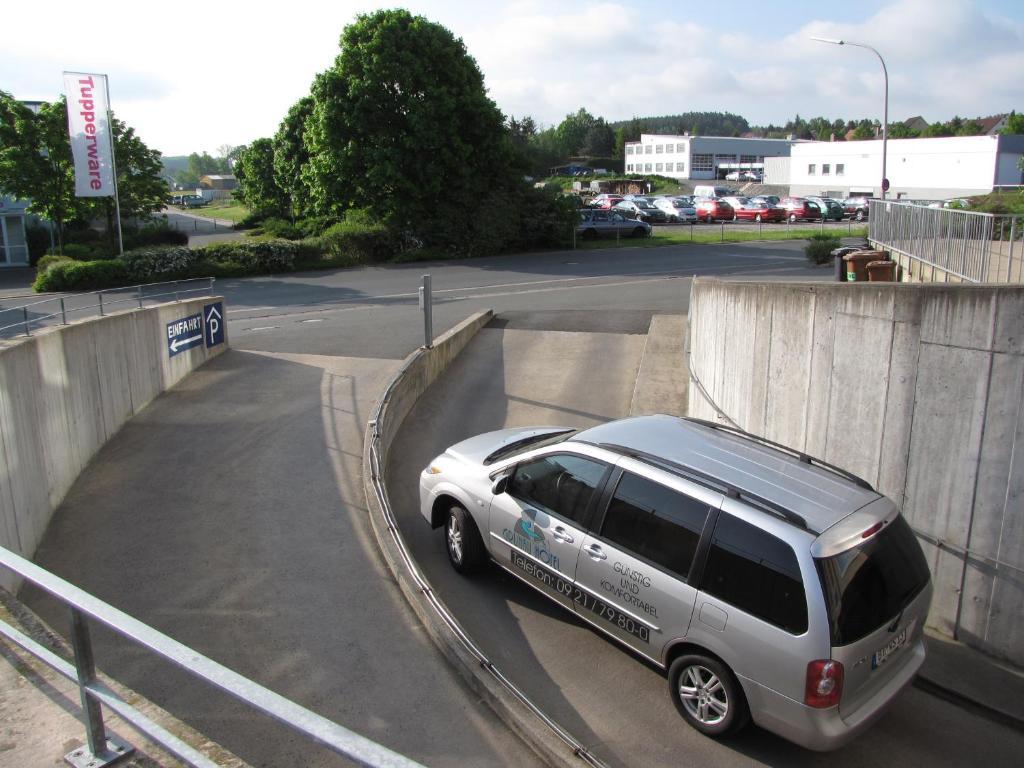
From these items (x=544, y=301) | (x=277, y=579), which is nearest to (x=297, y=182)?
(x=544, y=301)

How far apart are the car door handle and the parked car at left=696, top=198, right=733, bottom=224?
47.4 metres

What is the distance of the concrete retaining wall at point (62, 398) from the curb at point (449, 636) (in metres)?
3.00

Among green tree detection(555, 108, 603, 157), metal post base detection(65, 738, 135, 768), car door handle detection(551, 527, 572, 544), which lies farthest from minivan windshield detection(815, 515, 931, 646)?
green tree detection(555, 108, 603, 157)

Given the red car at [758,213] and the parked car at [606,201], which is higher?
the parked car at [606,201]

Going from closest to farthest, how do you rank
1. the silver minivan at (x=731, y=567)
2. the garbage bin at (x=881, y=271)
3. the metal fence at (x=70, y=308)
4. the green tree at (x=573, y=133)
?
the silver minivan at (x=731, y=567) < the metal fence at (x=70, y=308) < the garbage bin at (x=881, y=271) < the green tree at (x=573, y=133)

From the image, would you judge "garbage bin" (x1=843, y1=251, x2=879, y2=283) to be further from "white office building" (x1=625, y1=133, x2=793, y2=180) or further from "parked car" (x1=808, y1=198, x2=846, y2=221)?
"white office building" (x1=625, y1=133, x2=793, y2=180)

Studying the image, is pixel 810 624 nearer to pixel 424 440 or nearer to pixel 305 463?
pixel 305 463

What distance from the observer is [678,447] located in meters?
6.26

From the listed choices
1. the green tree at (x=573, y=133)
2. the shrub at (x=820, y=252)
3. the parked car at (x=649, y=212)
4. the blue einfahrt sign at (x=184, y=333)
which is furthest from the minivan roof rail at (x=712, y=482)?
the green tree at (x=573, y=133)

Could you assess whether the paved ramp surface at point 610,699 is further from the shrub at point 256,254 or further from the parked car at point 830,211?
the parked car at point 830,211

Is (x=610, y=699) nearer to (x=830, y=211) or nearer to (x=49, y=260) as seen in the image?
(x=49, y=260)

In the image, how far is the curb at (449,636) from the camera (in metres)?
4.89

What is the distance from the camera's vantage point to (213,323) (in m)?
14.9

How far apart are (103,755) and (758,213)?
51110 mm
